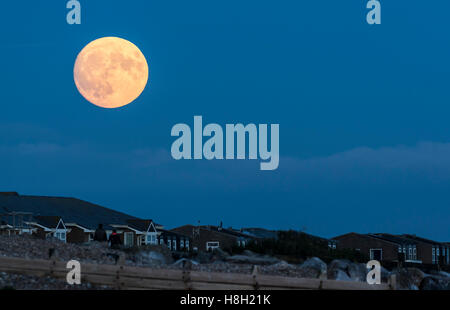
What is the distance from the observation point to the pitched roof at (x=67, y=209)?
67.9 metres

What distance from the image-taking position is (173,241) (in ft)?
267

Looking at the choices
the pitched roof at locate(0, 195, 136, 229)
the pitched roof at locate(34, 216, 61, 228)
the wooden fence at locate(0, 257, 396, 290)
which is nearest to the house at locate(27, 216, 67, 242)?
the pitched roof at locate(34, 216, 61, 228)

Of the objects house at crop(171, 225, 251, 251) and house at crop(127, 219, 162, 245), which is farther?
house at crop(171, 225, 251, 251)

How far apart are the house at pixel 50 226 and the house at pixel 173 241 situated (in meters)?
14.7

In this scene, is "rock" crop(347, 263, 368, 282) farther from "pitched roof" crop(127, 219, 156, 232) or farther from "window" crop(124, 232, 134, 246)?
"pitched roof" crop(127, 219, 156, 232)

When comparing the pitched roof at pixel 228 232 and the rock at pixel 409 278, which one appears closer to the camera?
the rock at pixel 409 278

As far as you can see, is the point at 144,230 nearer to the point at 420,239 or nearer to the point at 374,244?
the point at 374,244

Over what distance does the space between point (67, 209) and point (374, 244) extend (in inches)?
1557

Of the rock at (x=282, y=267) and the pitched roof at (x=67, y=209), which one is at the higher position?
the pitched roof at (x=67, y=209)

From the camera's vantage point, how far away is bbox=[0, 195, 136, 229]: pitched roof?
223ft

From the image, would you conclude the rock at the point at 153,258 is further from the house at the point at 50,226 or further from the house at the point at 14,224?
the house at the point at 50,226

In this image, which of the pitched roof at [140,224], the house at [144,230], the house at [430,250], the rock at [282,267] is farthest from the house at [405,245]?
the rock at [282,267]

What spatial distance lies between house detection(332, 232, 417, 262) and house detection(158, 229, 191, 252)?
19.7 metres
